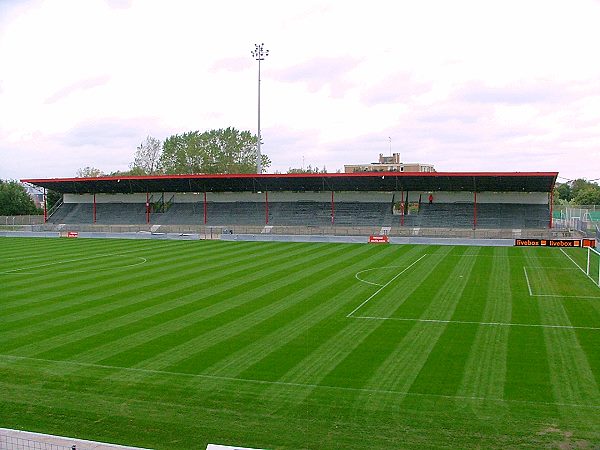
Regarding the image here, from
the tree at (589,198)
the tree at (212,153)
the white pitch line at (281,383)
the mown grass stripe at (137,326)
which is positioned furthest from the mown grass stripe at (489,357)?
the tree at (212,153)

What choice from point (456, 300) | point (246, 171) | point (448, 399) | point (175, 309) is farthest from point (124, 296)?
point (246, 171)

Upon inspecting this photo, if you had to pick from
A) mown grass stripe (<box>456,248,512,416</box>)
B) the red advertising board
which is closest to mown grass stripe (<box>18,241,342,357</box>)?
mown grass stripe (<box>456,248,512,416</box>)

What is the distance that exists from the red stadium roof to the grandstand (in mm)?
96

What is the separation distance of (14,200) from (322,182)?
46.8 m

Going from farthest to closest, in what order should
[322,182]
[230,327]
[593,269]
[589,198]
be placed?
[589,198]
[322,182]
[593,269]
[230,327]

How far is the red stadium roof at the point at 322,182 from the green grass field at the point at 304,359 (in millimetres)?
25351

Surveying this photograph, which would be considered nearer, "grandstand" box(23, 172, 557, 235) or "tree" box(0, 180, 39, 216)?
"grandstand" box(23, 172, 557, 235)

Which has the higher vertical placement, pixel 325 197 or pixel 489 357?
pixel 325 197

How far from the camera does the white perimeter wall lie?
58.8 meters

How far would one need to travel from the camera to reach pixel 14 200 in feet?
267

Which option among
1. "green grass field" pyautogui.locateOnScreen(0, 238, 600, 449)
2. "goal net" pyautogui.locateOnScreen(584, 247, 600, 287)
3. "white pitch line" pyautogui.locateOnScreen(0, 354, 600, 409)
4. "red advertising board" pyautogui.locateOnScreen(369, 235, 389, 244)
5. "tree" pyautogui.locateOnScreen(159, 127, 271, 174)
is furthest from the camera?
"tree" pyautogui.locateOnScreen(159, 127, 271, 174)

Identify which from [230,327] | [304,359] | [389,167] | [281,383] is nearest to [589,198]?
[389,167]

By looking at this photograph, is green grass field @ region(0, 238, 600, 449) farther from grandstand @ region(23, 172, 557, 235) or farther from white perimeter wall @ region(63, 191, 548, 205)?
white perimeter wall @ region(63, 191, 548, 205)

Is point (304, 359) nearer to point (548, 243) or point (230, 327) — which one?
point (230, 327)
